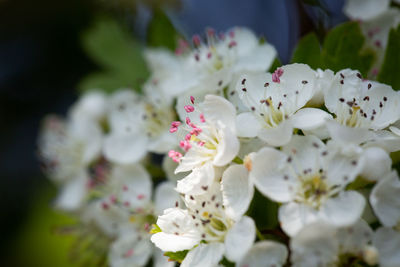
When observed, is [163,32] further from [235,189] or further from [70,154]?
[235,189]

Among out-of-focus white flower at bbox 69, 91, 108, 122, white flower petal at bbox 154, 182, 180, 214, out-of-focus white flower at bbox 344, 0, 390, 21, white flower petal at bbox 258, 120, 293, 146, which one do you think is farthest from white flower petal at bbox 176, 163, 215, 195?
out-of-focus white flower at bbox 69, 91, 108, 122

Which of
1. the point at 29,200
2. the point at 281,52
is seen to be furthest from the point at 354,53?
the point at 29,200

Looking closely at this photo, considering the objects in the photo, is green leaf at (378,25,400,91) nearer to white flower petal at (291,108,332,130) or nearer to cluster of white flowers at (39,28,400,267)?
cluster of white flowers at (39,28,400,267)

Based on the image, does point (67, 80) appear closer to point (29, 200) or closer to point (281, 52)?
point (29, 200)

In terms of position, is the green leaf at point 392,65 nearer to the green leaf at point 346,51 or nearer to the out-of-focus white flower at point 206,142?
the green leaf at point 346,51

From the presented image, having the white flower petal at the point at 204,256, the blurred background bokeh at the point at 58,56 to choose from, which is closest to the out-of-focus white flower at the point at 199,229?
the white flower petal at the point at 204,256

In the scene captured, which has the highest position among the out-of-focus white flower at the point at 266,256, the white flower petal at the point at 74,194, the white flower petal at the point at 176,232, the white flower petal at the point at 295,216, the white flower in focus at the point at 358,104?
the white flower in focus at the point at 358,104

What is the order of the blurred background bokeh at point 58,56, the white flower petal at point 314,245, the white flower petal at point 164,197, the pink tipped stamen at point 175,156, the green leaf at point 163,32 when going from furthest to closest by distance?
the blurred background bokeh at point 58,56 < the green leaf at point 163,32 < the white flower petal at point 164,197 < the pink tipped stamen at point 175,156 < the white flower petal at point 314,245
